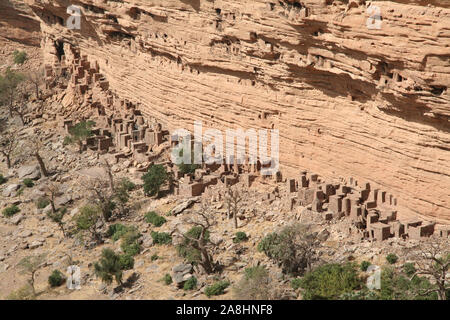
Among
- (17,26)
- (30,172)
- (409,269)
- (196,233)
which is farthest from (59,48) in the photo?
(409,269)

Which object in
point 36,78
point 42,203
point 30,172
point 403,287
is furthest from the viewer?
point 36,78

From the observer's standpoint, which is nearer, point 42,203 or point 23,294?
point 23,294

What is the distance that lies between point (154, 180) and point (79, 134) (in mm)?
6163

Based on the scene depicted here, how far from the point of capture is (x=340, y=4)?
28.2 meters

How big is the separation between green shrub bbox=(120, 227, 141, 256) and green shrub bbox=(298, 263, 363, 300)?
6725mm

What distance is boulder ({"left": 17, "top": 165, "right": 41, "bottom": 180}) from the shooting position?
37.7 m

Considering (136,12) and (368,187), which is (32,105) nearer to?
(136,12)

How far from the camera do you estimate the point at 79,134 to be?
38562 millimetres

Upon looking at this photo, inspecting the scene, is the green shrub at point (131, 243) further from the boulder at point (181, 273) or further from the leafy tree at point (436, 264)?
the leafy tree at point (436, 264)

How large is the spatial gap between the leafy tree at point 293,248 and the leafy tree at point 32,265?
817 centimetres

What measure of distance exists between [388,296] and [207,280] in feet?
20.3

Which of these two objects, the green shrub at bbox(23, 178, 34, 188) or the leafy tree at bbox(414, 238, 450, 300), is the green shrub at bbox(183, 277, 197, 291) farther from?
the green shrub at bbox(23, 178, 34, 188)

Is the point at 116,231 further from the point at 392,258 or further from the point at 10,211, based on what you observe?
the point at 392,258

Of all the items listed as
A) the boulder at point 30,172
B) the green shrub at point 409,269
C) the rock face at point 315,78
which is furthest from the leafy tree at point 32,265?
the green shrub at point 409,269
